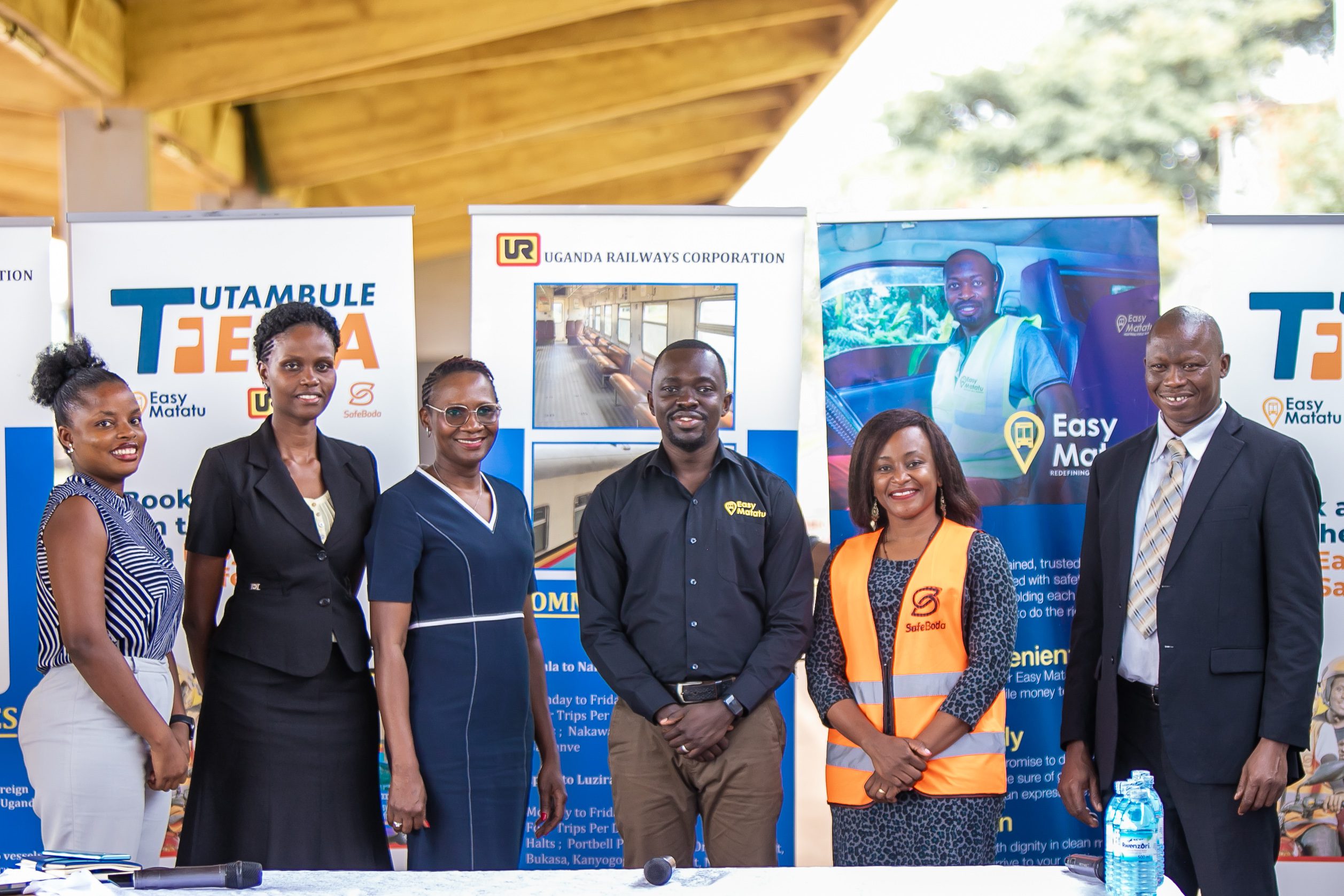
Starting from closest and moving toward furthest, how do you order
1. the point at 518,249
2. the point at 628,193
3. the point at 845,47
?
the point at 518,249 → the point at 845,47 → the point at 628,193

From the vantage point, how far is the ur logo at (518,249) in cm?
415

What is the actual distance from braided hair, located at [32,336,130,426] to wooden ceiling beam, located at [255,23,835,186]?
4600 mm

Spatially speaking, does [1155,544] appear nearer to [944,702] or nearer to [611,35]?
[944,702]

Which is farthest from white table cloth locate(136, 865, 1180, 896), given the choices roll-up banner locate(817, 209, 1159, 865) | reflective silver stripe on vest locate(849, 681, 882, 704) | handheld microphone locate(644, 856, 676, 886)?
roll-up banner locate(817, 209, 1159, 865)

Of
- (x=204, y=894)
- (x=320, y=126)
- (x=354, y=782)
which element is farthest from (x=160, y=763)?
(x=320, y=126)

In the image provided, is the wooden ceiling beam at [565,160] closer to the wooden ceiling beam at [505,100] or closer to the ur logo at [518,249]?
the wooden ceiling beam at [505,100]

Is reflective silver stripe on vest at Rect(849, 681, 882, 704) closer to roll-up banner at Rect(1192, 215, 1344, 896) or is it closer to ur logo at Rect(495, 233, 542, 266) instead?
roll-up banner at Rect(1192, 215, 1344, 896)

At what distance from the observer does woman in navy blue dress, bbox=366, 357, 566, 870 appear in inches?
115

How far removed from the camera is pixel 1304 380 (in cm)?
395

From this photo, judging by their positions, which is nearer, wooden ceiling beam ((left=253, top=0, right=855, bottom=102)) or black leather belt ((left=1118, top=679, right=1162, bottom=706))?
black leather belt ((left=1118, top=679, right=1162, bottom=706))

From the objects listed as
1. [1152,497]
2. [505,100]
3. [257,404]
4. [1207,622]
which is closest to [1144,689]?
[1207,622]

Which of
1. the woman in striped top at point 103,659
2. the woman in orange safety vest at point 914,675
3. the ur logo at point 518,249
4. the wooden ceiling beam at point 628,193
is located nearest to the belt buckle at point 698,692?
the woman in orange safety vest at point 914,675

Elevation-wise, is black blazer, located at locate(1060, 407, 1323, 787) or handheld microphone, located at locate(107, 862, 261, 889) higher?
black blazer, located at locate(1060, 407, 1323, 787)

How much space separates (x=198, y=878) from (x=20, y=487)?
7.99 feet
